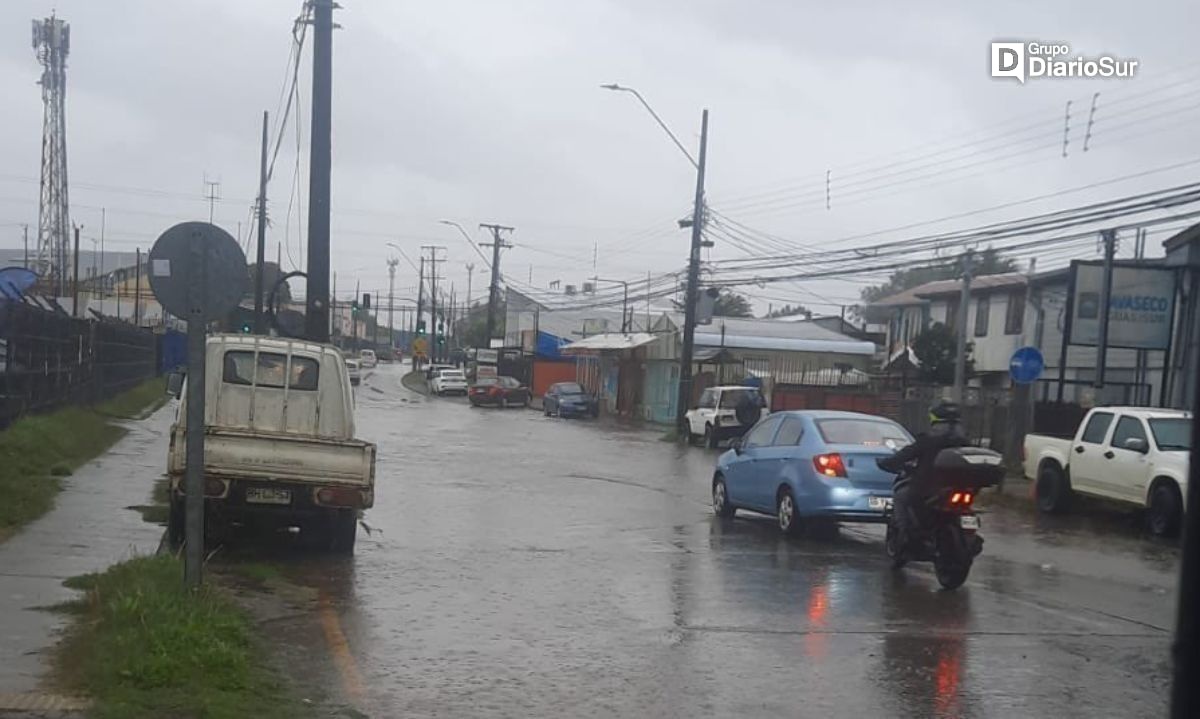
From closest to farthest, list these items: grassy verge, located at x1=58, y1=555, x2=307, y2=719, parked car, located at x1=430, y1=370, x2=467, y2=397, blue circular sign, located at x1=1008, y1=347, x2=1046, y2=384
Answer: grassy verge, located at x1=58, y1=555, x2=307, y2=719 < blue circular sign, located at x1=1008, y1=347, x2=1046, y2=384 < parked car, located at x1=430, y1=370, x2=467, y2=397

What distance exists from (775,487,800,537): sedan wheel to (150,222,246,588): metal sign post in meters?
8.11

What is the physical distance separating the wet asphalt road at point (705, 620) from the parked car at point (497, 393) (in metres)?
42.9

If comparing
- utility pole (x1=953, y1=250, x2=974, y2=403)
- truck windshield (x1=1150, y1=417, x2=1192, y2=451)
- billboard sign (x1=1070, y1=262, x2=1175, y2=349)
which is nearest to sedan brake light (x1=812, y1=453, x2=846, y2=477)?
truck windshield (x1=1150, y1=417, x2=1192, y2=451)

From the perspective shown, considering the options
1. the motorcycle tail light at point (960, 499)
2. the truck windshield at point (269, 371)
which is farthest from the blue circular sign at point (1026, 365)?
the truck windshield at point (269, 371)

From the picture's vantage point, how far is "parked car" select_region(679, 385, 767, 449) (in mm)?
35219

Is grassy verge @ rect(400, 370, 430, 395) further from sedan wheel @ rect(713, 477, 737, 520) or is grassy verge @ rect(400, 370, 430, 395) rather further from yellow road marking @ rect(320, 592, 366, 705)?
yellow road marking @ rect(320, 592, 366, 705)

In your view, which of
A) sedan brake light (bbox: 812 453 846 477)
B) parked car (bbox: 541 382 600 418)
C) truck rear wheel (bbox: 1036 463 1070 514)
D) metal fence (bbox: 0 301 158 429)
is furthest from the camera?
parked car (bbox: 541 382 600 418)

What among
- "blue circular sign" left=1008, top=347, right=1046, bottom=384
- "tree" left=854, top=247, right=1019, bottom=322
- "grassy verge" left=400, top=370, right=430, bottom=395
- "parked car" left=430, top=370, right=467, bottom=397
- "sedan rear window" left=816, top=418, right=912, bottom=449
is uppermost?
"tree" left=854, top=247, right=1019, bottom=322

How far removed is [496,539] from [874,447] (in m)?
4.33

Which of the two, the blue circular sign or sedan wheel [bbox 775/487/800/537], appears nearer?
sedan wheel [bbox 775/487/800/537]

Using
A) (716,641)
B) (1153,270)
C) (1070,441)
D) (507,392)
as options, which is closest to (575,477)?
(1070,441)

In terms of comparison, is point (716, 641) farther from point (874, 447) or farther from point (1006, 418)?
point (1006, 418)

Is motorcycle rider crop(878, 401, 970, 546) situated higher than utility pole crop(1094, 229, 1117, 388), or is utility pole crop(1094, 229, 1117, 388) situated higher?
utility pole crop(1094, 229, 1117, 388)

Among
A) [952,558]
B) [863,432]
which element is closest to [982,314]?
[863,432]
